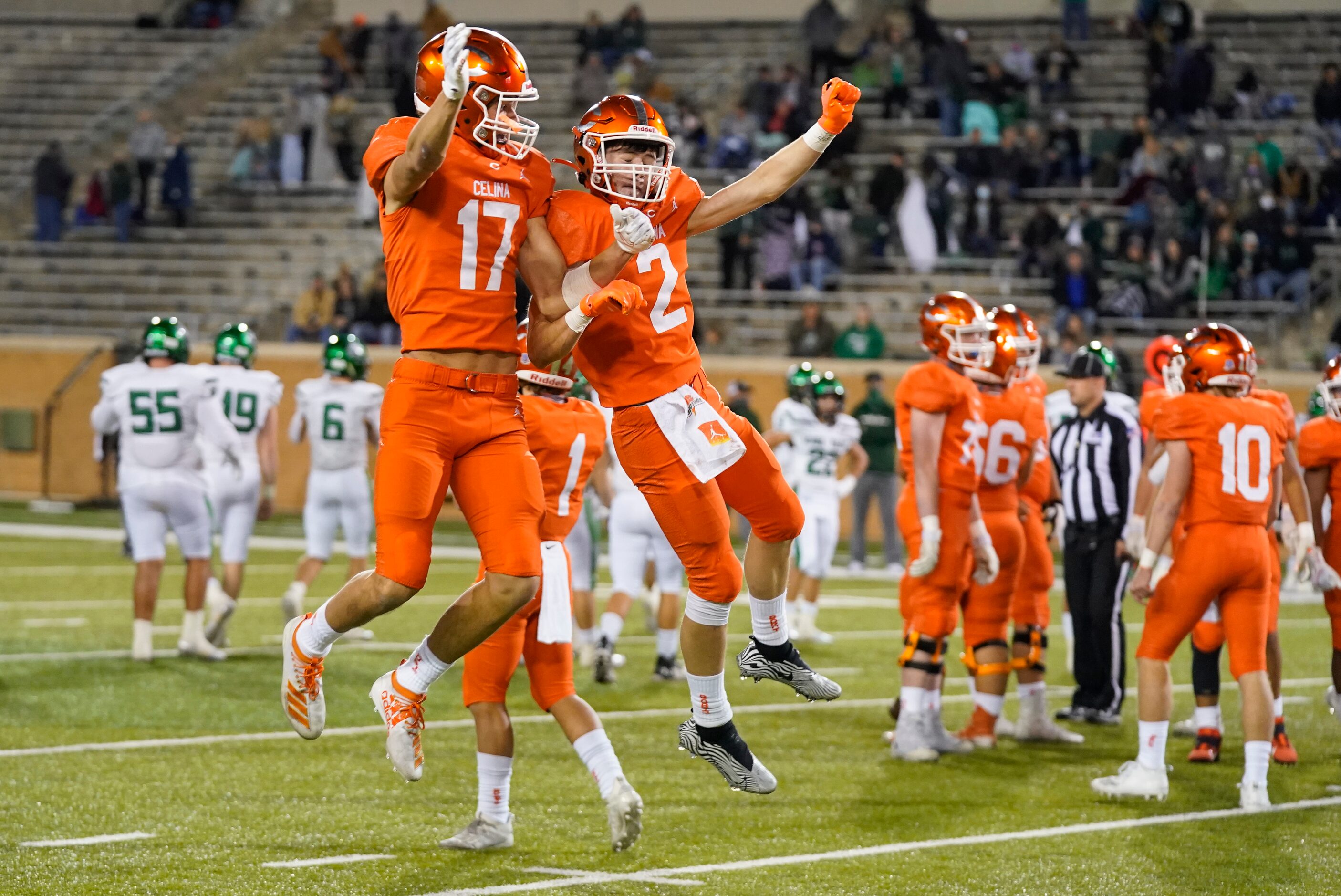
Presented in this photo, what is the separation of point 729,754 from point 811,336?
50.9ft

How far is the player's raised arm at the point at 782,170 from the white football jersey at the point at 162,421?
20.5 feet

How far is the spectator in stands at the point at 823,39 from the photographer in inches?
1017

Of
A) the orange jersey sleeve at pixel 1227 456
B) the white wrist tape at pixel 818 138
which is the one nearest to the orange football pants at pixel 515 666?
the white wrist tape at pixel 818 138

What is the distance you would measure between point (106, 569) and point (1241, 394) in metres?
12.0

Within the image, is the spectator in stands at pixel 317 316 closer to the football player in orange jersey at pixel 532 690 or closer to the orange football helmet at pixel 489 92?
the football player in orange jersey at pixel 532 690

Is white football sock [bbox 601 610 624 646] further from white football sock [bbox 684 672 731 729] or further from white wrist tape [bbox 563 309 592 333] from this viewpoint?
white wrist tape [bbox 563 309 592 333]

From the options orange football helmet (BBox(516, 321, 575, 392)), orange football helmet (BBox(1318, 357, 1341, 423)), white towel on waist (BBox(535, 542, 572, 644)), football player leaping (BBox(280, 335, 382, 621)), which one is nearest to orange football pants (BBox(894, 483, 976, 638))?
orange football helmet (BBox(1318, 357, 1341, 423))

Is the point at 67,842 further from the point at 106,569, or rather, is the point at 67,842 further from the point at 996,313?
the point at 106,569

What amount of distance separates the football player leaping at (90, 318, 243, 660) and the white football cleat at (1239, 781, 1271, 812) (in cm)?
672

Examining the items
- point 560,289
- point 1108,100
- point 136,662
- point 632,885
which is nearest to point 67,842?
point 632,885

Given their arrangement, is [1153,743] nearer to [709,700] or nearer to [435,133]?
[709,700]

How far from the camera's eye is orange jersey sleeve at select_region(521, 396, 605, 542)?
7703 millimetres

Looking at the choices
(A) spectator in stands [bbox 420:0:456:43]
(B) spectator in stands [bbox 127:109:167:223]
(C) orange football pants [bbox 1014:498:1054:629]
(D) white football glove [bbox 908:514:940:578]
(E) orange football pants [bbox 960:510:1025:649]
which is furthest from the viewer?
(A) spectator in stands [bbox 420:0:456:43]

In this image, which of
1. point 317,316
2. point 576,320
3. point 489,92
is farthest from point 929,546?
point 317,316
